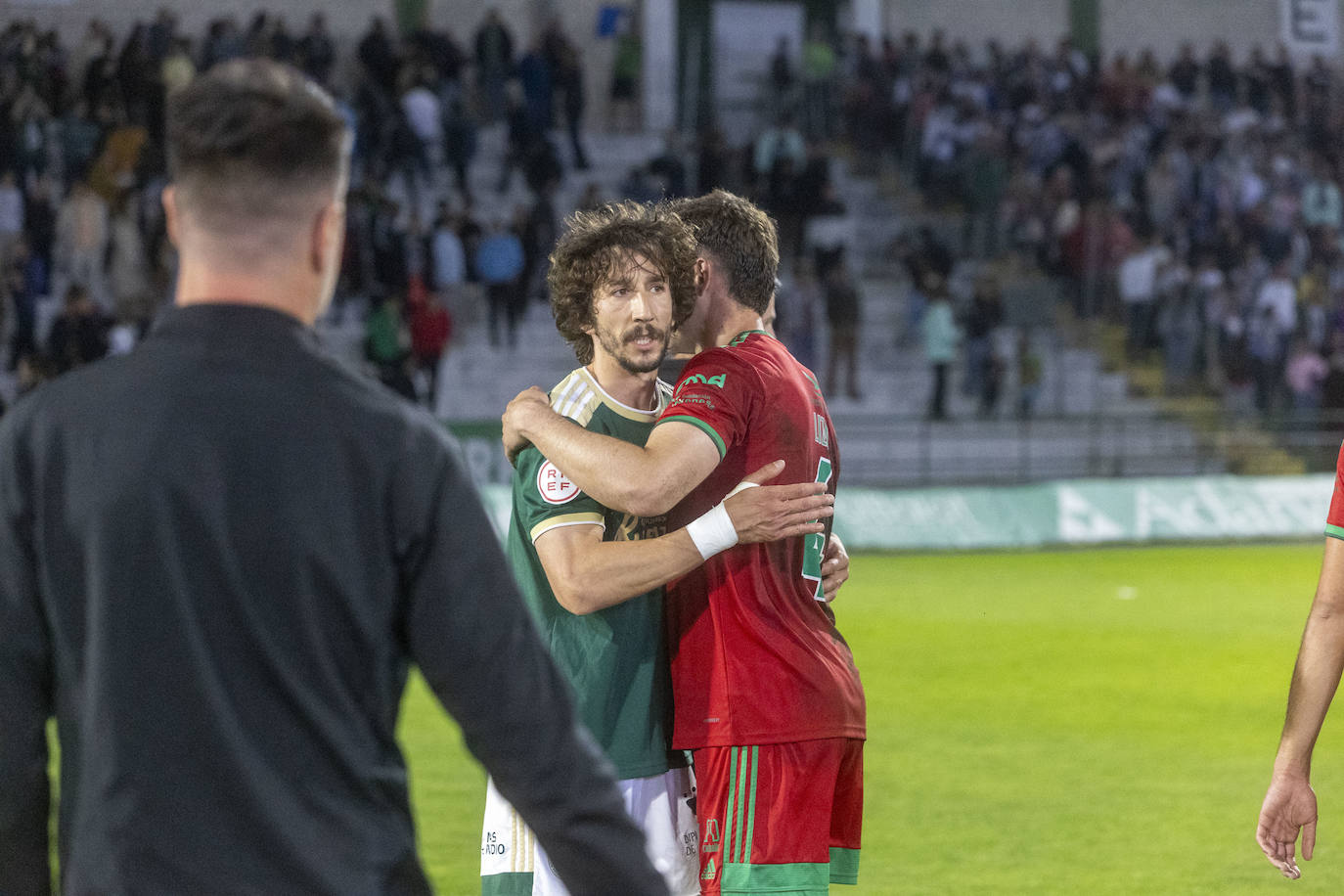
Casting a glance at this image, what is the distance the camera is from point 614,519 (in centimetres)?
395

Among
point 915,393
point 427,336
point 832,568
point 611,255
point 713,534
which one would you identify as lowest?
point 915,393

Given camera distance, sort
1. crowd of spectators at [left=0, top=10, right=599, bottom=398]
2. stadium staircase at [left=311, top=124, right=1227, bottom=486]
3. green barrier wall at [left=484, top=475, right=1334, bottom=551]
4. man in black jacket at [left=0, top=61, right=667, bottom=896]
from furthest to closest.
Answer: stadium staircase at [left=311, top=124, right=1227, bottom=486] → crowd of spectators at [left=0, top=10, right=599, bottom=398] → green barrier wall at [left=484, top=475, right=1334, bottom=551] → man in black jacket at [left=0, top=61, right=667, bottom=896]

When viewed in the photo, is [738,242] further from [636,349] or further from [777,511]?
[777,511]

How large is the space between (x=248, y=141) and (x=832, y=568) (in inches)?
99.0

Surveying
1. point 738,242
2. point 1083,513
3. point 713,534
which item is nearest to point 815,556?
point 713,534

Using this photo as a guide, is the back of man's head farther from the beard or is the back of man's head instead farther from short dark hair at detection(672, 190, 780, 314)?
short dark hair at detection(672, 190, 780, 314)

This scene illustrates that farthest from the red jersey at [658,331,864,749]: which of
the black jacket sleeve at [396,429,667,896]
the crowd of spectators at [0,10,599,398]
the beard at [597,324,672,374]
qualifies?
the crowd of spectators at [0,10,599,398]

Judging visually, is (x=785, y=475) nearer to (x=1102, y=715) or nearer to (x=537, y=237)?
(x=1102, y=715)

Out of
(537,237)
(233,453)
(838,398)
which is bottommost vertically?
(838,398)

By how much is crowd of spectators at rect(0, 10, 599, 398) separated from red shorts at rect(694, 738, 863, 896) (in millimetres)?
16445

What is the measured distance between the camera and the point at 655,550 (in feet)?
11.9

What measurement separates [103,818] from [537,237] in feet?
72.4

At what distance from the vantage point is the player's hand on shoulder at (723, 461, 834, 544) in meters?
3.63

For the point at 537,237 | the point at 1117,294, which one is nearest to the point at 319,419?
the point at 537,237
